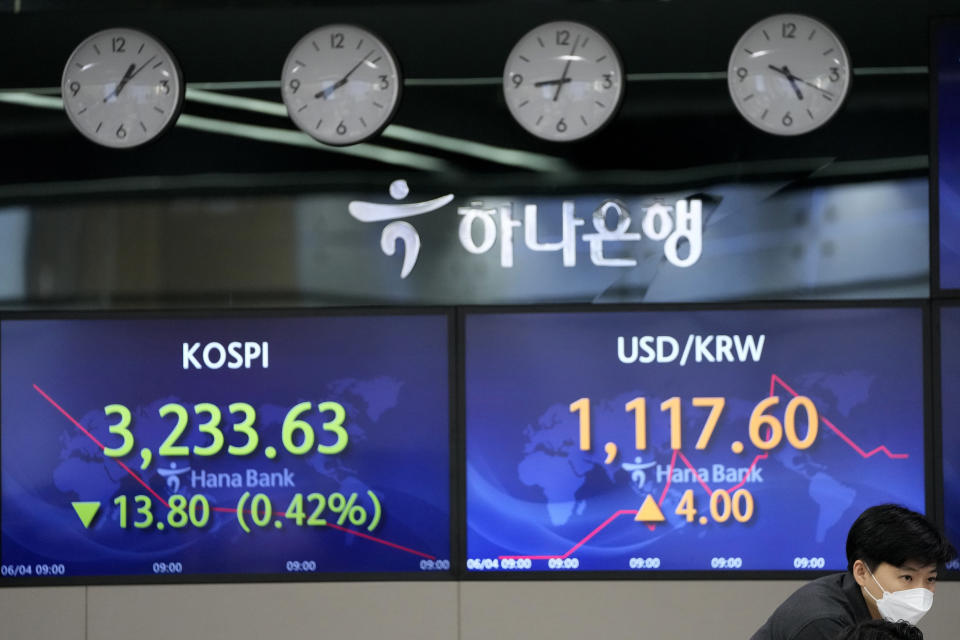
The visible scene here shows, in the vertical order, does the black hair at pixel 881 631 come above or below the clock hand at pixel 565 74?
below

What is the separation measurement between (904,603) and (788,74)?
2.53 m

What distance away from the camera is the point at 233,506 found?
4582 mm

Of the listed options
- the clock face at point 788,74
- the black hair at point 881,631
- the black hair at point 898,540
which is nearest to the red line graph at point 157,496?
the clock face at point 788,74

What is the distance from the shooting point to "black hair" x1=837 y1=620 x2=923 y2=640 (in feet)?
6.37

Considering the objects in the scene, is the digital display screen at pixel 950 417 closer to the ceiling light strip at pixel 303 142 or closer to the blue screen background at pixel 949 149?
the blue screen background at pixel 949 149

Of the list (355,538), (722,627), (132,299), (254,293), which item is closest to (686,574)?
(722,627)

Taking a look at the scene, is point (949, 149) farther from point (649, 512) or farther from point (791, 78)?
point (649, 512)

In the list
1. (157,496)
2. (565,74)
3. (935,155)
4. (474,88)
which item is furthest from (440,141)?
(935,155)

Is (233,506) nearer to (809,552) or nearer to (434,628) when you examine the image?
(434,628)

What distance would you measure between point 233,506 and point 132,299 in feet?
2.82

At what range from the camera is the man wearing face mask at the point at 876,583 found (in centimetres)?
233

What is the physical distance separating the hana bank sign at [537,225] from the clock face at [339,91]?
266mm

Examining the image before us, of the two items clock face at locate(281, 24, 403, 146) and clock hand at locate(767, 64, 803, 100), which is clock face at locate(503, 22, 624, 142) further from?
clock hand at locate(767, 64, 803, 100)

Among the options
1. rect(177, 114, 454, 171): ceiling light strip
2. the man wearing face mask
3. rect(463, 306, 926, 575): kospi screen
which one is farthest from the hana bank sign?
the man wearing face mask
